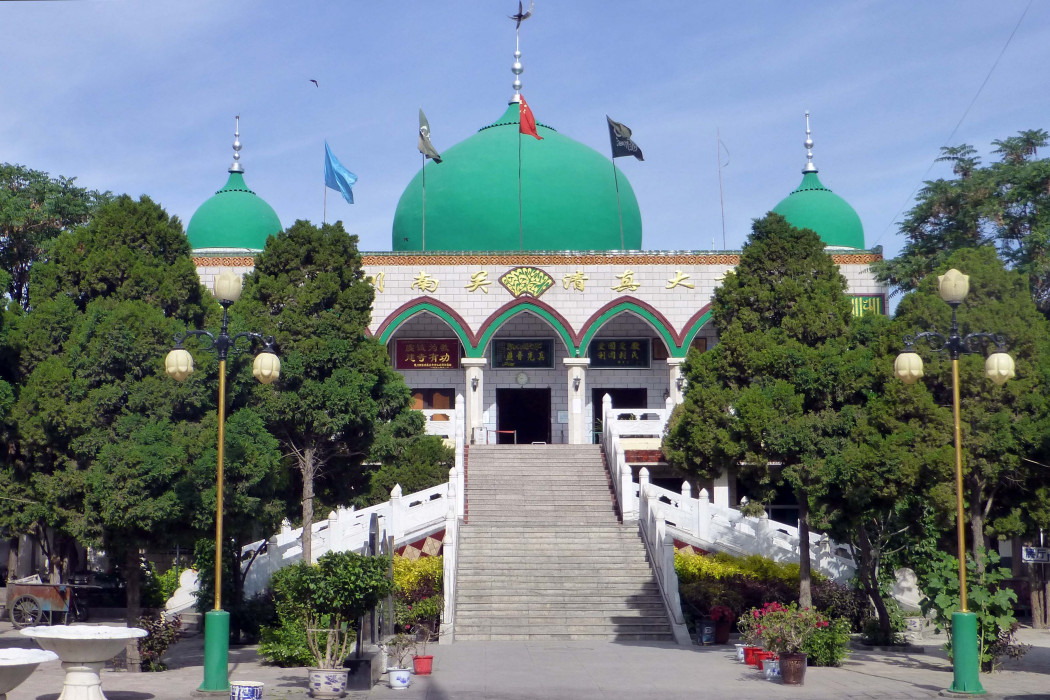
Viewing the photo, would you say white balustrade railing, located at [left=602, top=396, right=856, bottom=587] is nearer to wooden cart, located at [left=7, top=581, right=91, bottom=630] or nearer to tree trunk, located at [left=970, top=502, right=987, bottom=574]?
tree trunk, located at [left=970, top=502, right=987, bottom=574]

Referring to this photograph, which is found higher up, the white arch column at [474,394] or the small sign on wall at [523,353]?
the small sign on wall at [523,353]

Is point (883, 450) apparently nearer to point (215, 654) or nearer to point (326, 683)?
point (326, 683)

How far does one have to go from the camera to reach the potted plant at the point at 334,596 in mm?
13273

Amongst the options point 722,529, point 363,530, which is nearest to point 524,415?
point 722,529

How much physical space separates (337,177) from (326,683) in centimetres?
2048

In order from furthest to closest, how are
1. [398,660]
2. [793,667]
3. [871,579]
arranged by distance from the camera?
[871,579], [398,660], [793,667]

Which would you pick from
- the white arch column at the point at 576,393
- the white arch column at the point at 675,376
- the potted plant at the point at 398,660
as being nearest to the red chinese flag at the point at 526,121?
the white arch column at the point at 576,393

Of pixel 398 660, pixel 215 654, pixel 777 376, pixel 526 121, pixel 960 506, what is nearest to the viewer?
pixel 215 654

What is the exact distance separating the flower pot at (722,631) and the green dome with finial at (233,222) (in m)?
18.9

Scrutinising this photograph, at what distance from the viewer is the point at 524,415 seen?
33.2m

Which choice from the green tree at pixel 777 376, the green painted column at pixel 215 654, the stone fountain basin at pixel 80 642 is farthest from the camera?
the green tree at pixel 777 376

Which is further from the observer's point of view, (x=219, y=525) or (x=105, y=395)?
(x=105, y=395)

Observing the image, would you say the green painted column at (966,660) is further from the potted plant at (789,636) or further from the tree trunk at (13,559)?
the tree trunk at (13,559)

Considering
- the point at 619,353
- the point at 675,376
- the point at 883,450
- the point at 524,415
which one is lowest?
the point at 883,450
